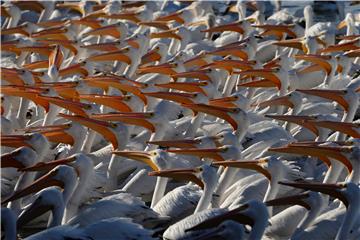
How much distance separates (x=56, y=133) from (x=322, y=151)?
2.49 m

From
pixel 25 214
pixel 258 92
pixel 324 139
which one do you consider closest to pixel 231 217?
pixel 25 214

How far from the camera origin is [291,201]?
7.13 meters

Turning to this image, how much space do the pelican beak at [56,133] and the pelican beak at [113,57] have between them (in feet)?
9.12

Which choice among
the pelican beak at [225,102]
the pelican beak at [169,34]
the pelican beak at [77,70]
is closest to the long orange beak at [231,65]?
the pelican beak at [225,102]

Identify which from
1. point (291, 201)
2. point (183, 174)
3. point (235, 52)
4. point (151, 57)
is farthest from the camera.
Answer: point (151, 57)

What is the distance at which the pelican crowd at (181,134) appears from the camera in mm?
7250

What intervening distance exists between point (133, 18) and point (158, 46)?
2.68 metres

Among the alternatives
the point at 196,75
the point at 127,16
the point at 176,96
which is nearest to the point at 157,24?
the point at 127,16

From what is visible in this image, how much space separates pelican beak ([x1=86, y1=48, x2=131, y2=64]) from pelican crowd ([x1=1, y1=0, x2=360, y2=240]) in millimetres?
14

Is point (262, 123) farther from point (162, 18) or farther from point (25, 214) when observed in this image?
point (162, 18)

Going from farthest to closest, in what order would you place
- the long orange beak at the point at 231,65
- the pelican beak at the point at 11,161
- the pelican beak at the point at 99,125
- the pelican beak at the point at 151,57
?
the pelican beak at the point at 151,57 < the long orange beak at the point at 231,65 < the pelican beak at the point at 99,125 < the pelican beak at the point at 11,161

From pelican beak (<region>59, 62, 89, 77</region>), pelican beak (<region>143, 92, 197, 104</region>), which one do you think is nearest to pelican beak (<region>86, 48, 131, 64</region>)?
pelican beak (<region>59, 62, 89, 77</region>)

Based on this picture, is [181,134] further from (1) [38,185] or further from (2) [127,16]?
(2) [127,16]

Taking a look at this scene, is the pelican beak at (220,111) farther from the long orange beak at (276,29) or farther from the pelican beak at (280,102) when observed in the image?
the long orange beak at (276,29)
